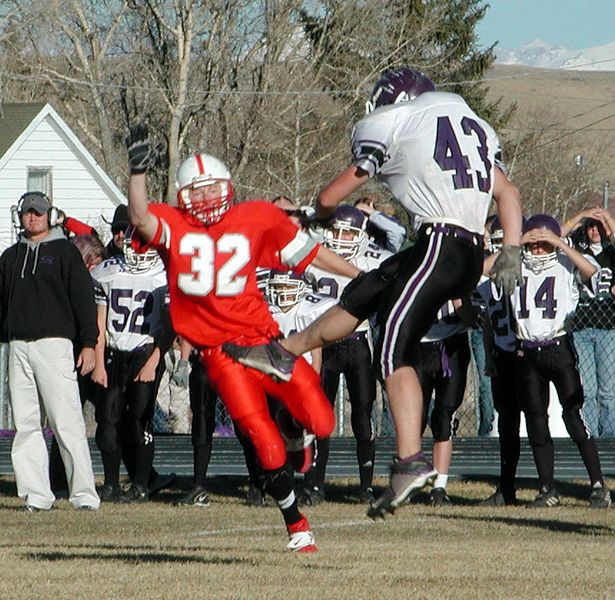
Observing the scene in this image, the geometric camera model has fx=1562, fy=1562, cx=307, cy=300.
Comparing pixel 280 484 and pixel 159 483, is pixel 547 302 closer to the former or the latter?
pixel 159 483

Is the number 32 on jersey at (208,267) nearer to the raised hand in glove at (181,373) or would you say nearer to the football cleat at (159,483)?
the football cleat at (159,483)

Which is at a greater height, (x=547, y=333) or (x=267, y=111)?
(x=267, y=111)

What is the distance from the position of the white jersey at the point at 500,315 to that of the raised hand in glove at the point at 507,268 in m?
3.36

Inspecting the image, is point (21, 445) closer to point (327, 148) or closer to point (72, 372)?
point (72, 372)

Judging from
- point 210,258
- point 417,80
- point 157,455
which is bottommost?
point 157,455

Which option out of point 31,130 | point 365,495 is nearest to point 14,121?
point 31,130

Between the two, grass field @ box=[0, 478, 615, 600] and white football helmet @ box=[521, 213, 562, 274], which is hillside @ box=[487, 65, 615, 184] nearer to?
white football helmet @ box=[521, 213, 562, 274]

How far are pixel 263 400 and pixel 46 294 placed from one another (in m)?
3.27

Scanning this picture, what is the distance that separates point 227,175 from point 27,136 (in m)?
26.1

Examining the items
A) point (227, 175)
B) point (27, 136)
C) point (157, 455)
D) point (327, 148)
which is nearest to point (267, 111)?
point (327, 148)

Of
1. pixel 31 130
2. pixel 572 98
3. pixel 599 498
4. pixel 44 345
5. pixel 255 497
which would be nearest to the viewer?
pixel 599 498

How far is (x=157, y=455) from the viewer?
13.2 meters

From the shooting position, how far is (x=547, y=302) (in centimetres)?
1042

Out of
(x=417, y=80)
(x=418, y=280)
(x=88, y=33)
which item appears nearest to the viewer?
(x=418, y=280)
